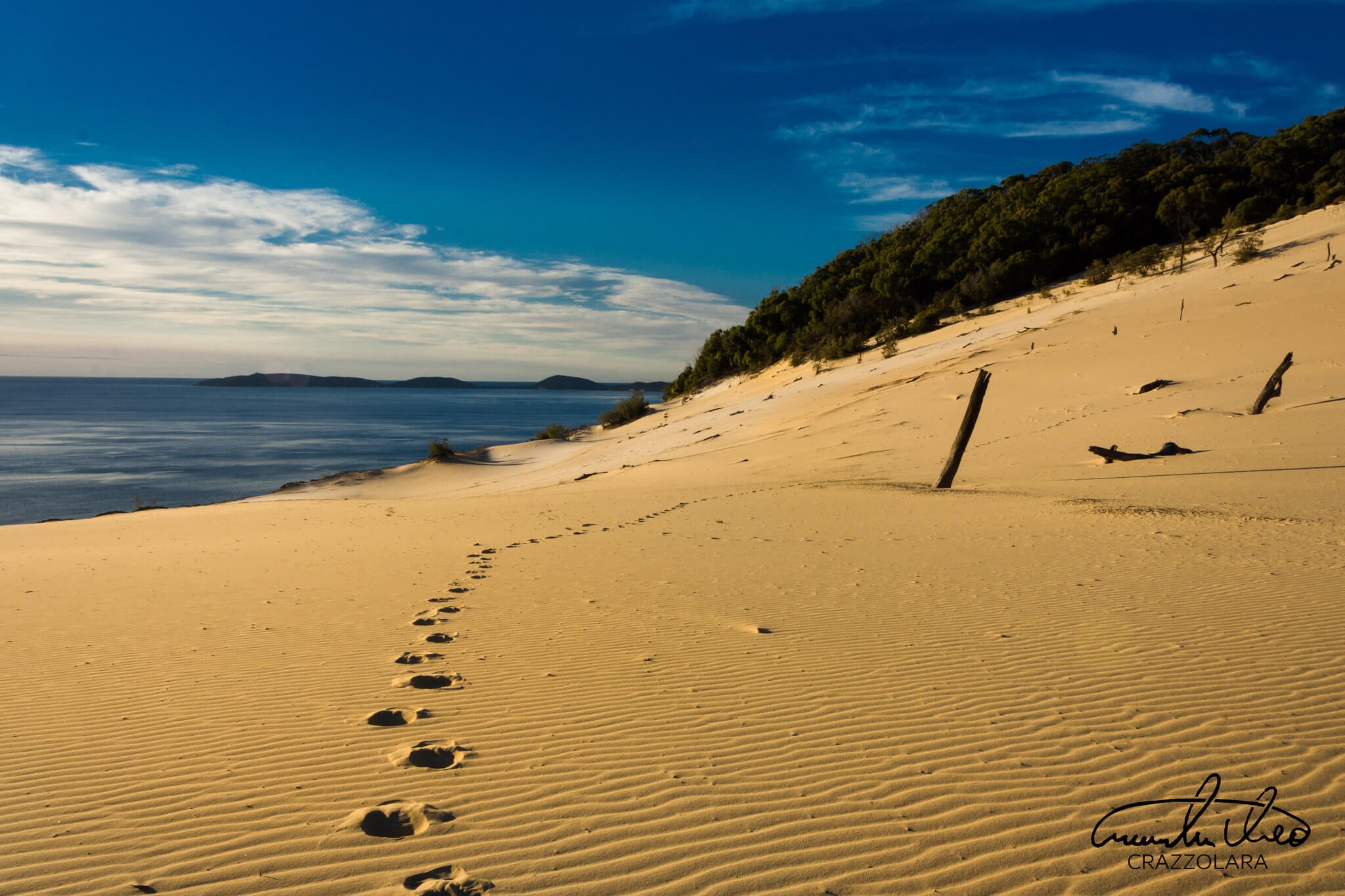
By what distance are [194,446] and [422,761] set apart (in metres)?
64.1

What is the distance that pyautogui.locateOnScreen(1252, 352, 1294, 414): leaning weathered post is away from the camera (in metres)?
17.7

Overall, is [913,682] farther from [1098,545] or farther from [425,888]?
[1098,545]

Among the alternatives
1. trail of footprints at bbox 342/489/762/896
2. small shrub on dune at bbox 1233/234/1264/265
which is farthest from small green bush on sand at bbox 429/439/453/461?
small shrub on dune at bbox 1233/234/1264/265

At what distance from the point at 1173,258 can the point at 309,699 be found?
4600 centimetres

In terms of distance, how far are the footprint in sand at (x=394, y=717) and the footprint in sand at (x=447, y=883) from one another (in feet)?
5.60

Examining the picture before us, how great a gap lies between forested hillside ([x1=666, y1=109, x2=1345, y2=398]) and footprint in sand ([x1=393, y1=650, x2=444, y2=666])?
3914cm

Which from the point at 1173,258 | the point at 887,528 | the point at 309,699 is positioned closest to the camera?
the point at 309,699

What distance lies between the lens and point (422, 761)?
4.24 m

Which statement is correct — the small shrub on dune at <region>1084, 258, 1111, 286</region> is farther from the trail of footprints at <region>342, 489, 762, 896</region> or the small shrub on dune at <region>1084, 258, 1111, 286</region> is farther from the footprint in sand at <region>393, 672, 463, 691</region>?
the footprint in sand at <region>393, 672, 463, 691</region>

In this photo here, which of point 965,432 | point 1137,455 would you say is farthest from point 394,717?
point 1137,455

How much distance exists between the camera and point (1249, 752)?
4.11m

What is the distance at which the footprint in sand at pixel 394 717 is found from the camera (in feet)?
15.8

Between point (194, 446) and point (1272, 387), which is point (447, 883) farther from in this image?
point (194, 446)

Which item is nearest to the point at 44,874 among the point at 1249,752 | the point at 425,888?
the point at 425,888
